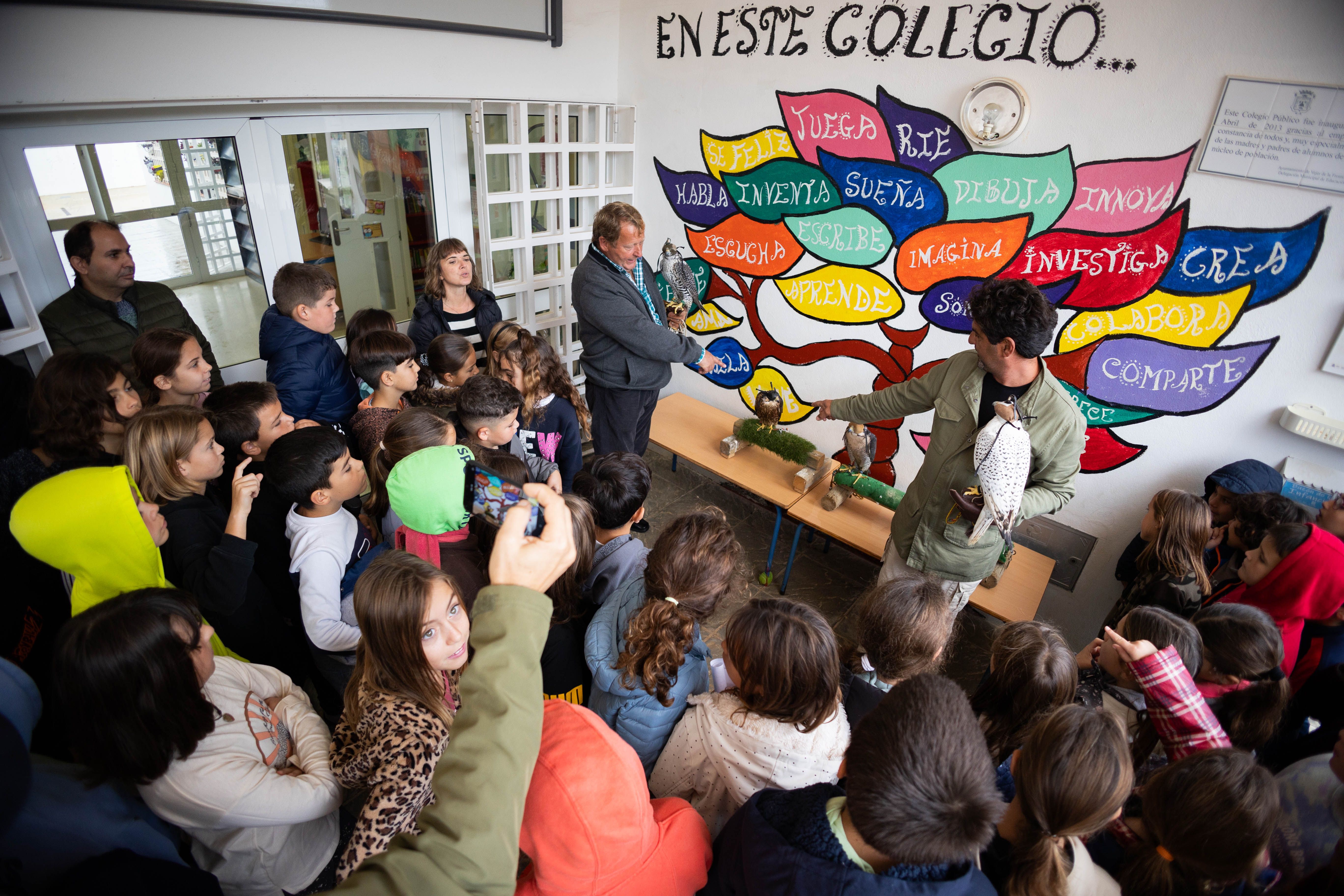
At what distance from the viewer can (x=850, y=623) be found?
2885 millimetres

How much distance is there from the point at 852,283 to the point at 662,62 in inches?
69.9

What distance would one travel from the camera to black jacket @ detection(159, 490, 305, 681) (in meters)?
1.59

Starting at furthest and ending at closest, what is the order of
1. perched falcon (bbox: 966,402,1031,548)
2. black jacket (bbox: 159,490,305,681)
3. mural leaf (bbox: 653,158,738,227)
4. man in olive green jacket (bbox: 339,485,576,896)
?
mural leaf (bbox: 653,158,738,227), perched falcon (bbox: 966,402,1031,548), black jacket (bbox: 159,490,305,681), man in olive green jacket (bbox: 339,485,576,896)

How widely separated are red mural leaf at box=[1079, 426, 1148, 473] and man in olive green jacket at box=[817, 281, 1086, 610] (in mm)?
754

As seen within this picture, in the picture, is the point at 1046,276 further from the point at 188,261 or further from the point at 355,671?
the point at 188,261

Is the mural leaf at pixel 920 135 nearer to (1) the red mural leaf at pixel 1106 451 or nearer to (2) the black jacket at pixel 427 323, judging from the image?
(1) the red mural leaf at pixel 1106 451

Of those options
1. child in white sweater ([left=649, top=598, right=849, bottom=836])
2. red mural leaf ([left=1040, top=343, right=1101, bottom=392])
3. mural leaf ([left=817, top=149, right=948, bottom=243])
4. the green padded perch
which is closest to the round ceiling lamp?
mural leaf ([left=817, top=149, right=948, bottom=243])

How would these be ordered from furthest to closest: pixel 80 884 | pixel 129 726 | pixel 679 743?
pixel 679 743 → pixel 129 726 → pixel 80 884

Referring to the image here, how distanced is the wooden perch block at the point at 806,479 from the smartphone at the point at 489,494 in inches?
84.5

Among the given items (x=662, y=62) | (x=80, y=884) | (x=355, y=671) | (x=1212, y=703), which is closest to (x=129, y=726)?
(x=80, y=884)

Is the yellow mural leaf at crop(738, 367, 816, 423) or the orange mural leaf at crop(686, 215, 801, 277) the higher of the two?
the orange mural leaf at crop(686, 215, 801, 277)

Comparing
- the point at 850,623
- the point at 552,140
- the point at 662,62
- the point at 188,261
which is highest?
the point at 662,62

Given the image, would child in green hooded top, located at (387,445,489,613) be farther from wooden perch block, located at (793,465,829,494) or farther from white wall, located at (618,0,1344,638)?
white wall, located at (618,0,1344,638)

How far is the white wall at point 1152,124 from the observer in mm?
2025
